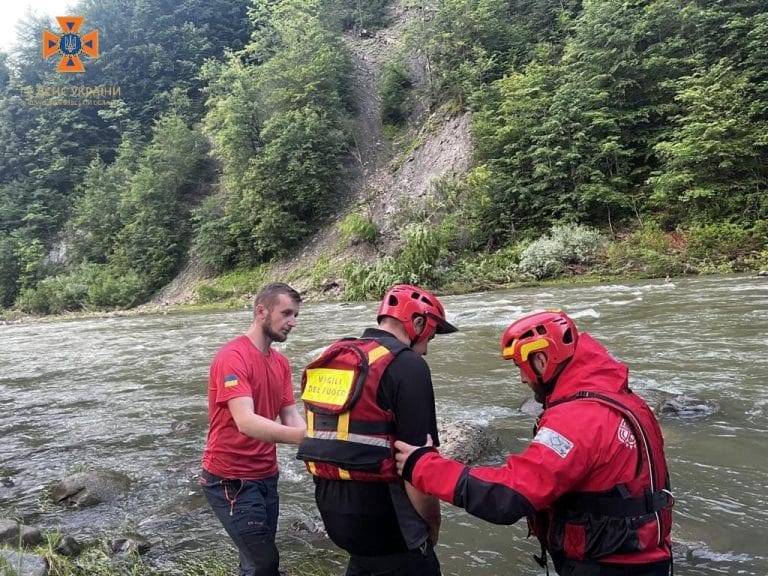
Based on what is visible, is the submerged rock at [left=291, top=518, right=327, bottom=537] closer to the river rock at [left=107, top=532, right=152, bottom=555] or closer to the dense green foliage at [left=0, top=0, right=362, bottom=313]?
the river rock at [left=107, top=532, right=152, bottom=555]

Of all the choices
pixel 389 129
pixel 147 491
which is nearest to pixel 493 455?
pixel 147 491

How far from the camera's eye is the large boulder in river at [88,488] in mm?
5605

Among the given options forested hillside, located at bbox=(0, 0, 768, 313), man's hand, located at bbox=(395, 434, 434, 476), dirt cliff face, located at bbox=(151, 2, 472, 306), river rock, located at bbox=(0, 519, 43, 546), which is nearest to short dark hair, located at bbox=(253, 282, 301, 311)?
man's hand, located at bbox=(395, 434, 434, 476)

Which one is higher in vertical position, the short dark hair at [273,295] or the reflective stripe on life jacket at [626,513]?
the short dark hair at [273,295]

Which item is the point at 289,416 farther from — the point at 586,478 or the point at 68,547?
the point at 68,547

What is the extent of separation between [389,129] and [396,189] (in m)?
8.76

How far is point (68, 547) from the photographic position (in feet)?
14.6

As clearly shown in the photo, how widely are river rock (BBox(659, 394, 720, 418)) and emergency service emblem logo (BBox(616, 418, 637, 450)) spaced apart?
206 inches

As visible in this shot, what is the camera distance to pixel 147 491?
230 inches

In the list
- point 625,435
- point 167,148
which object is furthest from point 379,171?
point 625,435

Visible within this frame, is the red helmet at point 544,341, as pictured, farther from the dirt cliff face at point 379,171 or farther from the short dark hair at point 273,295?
the dirt cliff face at point 379,171

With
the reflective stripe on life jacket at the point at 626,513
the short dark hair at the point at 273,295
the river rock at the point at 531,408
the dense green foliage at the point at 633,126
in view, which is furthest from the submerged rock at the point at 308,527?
the dense green foliage at the point at 633,126

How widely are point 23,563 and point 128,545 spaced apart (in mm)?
775

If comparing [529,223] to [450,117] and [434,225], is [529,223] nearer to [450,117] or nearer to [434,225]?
[434,225]
